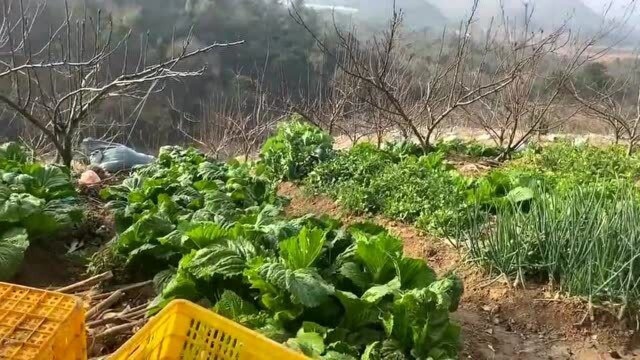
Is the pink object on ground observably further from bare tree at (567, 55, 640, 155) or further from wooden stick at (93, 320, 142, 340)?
bare tree at (567, 55, 640, 155)

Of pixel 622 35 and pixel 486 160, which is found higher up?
pixel 622 35

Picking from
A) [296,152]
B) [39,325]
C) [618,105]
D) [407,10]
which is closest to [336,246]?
[39,325]

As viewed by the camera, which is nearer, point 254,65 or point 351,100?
Result: point 351,100

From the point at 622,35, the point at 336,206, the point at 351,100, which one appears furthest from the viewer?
the point at 351,100

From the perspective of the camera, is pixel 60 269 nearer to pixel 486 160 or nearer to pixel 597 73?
pixel 486 160

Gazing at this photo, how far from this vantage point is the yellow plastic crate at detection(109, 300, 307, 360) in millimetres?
1879

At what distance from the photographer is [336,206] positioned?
19.2ft

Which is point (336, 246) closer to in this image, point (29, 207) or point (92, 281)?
point (92, 281)

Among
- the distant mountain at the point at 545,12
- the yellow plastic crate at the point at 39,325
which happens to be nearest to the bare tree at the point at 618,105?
the distant mountain at the point at 545,12

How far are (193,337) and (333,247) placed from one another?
137cm

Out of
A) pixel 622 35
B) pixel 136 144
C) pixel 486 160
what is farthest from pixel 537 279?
pixel 136 144

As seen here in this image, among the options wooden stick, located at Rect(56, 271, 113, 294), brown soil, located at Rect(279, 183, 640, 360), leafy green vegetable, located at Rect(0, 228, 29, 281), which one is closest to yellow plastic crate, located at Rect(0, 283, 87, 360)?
wooden stick, located at Rect(56, 271, 113, 294)

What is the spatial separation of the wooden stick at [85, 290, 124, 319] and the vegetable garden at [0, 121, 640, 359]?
0.20 m

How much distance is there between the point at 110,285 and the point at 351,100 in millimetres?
8052
